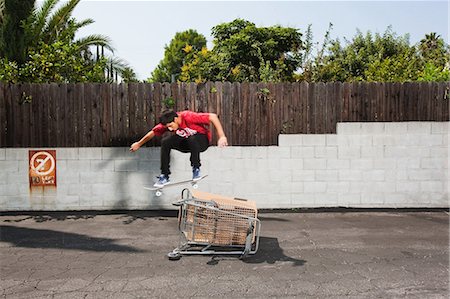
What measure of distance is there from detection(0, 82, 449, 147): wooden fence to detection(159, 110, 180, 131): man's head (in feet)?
5.63

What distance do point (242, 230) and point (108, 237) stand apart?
9.08 ft

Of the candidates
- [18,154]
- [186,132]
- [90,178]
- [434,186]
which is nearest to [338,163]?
[434,186]

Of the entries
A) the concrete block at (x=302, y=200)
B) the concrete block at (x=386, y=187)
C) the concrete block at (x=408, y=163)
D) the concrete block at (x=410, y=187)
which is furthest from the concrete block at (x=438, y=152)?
the concrete block at (x=302, y=200)

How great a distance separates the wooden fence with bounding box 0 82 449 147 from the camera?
9.99 m

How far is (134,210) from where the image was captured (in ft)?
32.8

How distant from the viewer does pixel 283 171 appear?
9945 millimetres

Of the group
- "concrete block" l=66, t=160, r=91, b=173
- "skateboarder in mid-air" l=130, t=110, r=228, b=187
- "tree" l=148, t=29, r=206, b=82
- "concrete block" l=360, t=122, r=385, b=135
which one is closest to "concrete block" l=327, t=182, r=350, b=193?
"concrete block" l=360, t=122, r=385, b=135

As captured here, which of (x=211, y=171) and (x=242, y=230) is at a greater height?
(x=211, y=171)

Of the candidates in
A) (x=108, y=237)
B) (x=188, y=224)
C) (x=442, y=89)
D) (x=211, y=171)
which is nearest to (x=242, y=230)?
(x=188, y=224)

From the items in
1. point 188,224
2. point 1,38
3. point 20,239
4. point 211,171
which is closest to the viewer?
point 188,224

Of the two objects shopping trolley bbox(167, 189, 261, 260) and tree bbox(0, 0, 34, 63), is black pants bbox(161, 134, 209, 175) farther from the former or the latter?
tree bbox(0, 0, 34, 63)

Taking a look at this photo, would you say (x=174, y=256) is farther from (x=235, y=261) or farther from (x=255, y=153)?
(x=255, y=153)

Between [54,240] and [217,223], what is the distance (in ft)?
10.5

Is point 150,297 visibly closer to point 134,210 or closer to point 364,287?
point 364,287
